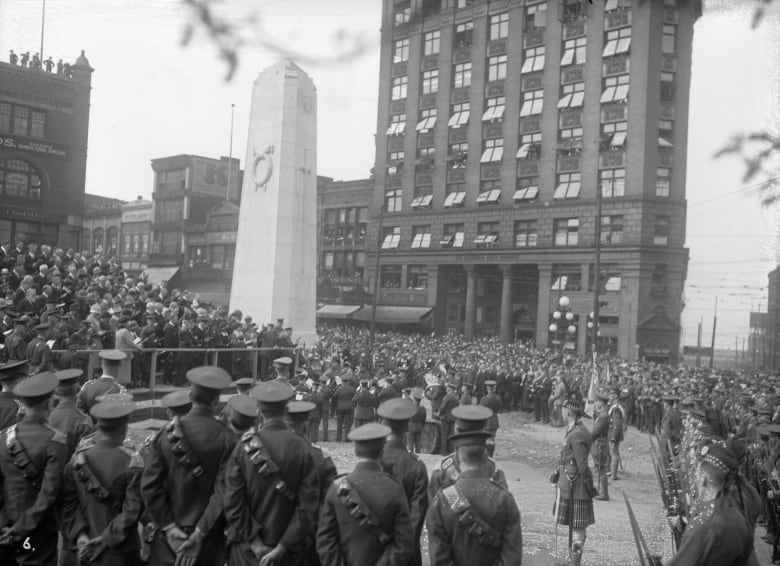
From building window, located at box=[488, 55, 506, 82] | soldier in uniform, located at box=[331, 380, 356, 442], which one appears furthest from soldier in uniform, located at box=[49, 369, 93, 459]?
building window, located at box=[488, 55, 506, 82]

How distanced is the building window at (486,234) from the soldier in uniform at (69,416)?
45530 millimetres

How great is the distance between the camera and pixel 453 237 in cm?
5375

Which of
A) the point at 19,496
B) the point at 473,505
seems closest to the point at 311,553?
the point at 473,505

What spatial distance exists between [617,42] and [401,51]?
60.0 feet

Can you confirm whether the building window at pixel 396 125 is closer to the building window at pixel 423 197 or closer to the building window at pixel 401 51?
the building window at pixel 401 51

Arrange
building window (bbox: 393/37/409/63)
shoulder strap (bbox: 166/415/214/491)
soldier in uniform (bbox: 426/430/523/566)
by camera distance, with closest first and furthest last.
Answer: soldier in uniform (bbox: 426/430/523/566)
shoulder strap (bbox: 166/415/214/491)
building window (bbox: 393/37/409/63)

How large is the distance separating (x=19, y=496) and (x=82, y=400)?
269 cm

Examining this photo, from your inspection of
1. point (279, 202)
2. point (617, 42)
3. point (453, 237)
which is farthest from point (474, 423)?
point (453, 237)

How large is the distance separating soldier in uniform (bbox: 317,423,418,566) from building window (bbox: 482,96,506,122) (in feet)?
161

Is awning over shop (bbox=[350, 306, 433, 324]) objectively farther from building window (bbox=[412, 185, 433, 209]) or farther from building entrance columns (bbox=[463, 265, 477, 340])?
building window (bbox=[412, 185, 433, 209])

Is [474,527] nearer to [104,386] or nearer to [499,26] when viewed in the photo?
[104,386]

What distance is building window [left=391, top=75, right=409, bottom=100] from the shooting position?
57219 millimetres

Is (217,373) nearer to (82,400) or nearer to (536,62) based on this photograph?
(82,400)

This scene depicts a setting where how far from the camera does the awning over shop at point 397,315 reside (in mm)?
53156
